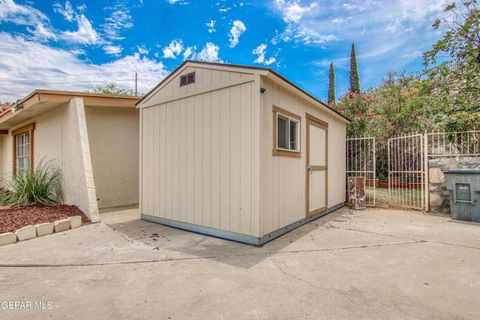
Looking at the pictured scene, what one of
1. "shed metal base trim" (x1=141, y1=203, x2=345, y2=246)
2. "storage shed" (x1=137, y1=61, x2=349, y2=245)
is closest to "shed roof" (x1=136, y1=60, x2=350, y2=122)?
"storage shed" (x1=137, y1=61, x2=349, y2=245)

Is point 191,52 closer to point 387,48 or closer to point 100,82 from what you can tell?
point 387,48

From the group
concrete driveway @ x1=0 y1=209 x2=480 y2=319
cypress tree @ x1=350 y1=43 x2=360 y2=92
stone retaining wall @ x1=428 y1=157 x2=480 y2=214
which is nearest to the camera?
concrete driveway @ x1=0 y1=209 x2=480 y2=319

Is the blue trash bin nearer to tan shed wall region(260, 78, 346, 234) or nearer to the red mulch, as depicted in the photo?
tan shed wall region(260, 78, 346, 234)

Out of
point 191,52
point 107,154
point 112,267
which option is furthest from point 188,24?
point 112,267

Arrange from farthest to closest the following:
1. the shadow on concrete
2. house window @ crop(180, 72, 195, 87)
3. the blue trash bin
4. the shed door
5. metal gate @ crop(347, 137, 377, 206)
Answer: metal gate @ crop(347, 137, 377, 206)
the shed door
the blue trash bin
house window @ crop(180, 72, 195, 87)
the shadow on concrete

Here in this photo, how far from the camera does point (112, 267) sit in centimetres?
290

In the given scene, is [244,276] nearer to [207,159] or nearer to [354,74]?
[207,159]

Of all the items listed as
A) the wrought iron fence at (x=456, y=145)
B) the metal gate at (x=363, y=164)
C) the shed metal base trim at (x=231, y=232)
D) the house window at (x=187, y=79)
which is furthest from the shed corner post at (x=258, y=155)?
the wrought iron fence at (x=456, y=145)

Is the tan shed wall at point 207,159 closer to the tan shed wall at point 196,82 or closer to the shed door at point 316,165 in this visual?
the tan shed wall at point 196,82

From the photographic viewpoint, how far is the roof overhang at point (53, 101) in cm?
529

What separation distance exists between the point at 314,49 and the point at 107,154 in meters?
12.6

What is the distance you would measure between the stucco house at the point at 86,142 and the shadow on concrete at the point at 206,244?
1.44m

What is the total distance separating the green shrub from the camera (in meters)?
5.95

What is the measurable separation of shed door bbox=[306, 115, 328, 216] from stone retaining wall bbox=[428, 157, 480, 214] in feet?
8.55
